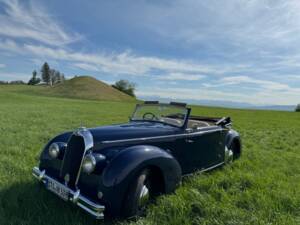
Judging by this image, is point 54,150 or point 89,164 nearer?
point 89,164

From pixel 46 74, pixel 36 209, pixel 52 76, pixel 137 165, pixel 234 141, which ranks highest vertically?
pixel 46 74

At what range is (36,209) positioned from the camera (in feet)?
10.4

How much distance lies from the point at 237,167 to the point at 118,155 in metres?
3.48

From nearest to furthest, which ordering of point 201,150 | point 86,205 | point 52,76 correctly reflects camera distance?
point 86,205, point 201,150, point 52,76

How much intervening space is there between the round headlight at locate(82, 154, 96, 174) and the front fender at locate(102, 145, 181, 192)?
19cm

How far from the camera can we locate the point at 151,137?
369 cm

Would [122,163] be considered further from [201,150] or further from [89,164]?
[201,150]

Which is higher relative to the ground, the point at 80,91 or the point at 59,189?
the point at 80,91

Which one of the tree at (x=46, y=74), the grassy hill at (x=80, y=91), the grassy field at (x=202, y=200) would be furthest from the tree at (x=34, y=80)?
the grassy field at (x=202, y=200)

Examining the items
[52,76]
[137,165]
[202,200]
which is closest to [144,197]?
[137,165]

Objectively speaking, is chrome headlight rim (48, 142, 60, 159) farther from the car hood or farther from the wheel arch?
the wheel arch

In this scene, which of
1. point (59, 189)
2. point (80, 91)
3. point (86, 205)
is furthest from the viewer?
point (80, 91)

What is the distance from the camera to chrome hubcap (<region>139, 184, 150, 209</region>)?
3.03 metres

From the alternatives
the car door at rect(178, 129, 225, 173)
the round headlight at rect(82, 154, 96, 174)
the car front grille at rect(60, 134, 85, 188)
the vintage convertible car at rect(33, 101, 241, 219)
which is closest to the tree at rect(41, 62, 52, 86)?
the car door at rect(178, 129, 225, 173)
